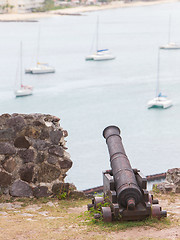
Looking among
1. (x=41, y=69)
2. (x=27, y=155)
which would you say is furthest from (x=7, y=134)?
(x=41, y=69)

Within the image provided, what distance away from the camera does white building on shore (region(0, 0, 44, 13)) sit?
353 ft

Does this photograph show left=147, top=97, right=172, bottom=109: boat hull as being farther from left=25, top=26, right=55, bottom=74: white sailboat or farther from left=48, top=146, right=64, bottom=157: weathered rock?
left=48, top=146, right=64, bottom=157: weathered rock

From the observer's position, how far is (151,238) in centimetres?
409

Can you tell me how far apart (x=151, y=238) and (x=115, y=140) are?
1.38 meters

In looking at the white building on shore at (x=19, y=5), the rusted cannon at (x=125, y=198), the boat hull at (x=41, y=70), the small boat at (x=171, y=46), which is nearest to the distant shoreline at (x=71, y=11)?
the white building on shore at (x=19, y=5)

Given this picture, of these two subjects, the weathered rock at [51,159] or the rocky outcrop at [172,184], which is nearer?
the weathered rock at [51,159]

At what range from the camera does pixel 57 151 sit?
571cm

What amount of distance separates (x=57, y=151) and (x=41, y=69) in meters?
→ 47.7

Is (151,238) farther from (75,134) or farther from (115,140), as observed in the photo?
(75,134)

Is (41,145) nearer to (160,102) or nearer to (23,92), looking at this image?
(160,102)

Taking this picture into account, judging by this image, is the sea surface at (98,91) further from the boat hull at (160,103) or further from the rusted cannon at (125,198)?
the rusted cannon at (125,198)

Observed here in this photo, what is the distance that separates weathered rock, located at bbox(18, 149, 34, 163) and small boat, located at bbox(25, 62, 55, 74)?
46.7 m

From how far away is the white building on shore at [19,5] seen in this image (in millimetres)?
107688

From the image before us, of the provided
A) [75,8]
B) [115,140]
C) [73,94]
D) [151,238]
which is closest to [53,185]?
[115,140]
